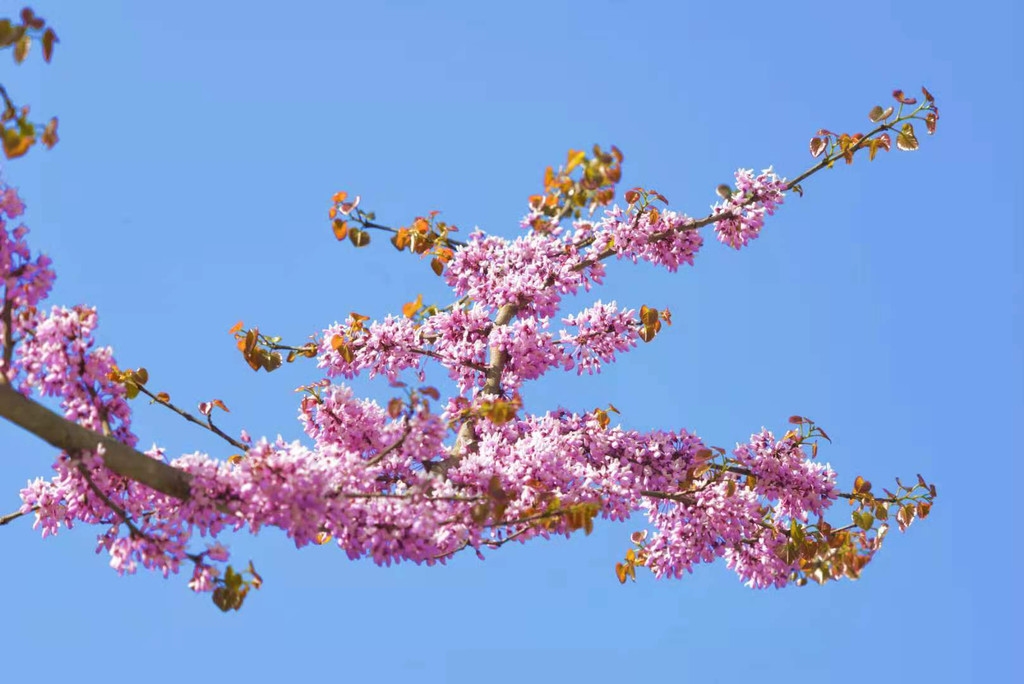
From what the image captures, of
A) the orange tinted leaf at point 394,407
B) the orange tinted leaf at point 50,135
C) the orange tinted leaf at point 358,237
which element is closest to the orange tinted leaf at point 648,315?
the orange tinted leaf at point 358,237

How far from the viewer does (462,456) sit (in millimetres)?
7879

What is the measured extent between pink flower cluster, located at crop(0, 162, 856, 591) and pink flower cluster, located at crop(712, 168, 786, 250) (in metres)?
0.01

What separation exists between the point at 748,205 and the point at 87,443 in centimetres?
561

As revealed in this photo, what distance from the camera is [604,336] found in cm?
867

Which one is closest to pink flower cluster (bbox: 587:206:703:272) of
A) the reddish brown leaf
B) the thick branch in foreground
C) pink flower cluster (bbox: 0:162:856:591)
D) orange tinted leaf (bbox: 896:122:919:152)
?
pink flower cluster (bbox: 0:162:856:591)

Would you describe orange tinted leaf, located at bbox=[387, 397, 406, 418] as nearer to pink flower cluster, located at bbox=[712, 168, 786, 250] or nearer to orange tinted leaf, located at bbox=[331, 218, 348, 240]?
orange tinted leaf, located at bbox=[331, 218, 348, 240]

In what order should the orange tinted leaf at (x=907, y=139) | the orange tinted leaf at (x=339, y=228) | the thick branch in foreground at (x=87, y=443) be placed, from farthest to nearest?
the orange tinted leaf at (x=907, y=139)
the orange tinted leaf at (x=339, y=228)
the thick branch in foreground at (x=87, y=443)

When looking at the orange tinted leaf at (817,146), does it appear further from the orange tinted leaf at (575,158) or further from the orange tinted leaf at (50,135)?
the orange tinted leaf at (50,135)

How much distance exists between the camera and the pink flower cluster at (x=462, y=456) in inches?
218

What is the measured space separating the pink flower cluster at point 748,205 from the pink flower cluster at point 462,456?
0.01 m

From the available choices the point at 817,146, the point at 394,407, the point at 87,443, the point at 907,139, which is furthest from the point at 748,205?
the point at 87,443

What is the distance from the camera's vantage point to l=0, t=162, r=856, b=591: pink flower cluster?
553 centimetres

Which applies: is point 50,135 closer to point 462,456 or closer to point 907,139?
point 462,456

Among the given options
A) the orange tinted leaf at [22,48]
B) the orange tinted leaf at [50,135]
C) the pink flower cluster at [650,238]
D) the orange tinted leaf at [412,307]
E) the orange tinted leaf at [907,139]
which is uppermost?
the orange tinted leaf at [907,139]
